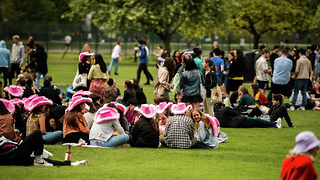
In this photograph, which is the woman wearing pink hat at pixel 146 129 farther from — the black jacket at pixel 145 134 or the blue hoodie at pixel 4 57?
the blue hoodie at pixel 4 57

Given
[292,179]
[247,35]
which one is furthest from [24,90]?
[247,35]

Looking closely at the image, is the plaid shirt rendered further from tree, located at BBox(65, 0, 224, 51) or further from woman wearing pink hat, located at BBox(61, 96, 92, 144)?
tree, located at BBox(65, 0, 224, 51)

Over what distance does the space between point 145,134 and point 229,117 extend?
3.69 metres

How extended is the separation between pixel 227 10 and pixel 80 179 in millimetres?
30778

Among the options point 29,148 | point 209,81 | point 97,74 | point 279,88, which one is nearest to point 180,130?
point 29,148

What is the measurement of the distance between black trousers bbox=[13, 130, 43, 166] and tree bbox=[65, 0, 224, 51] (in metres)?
25.9

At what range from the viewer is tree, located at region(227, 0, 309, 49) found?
36344mm

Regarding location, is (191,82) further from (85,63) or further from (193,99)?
(85,63)

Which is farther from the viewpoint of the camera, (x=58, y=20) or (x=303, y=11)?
(x=58, y=20)

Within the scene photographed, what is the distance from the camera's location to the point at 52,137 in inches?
329

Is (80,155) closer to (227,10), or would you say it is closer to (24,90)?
(24,90)

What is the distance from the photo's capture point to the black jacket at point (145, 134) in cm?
836

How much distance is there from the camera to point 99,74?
11664 mm

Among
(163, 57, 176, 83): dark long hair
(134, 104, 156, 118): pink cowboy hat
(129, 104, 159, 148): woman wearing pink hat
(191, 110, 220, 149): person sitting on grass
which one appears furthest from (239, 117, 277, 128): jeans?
(134, 104, 156, 118): pink cowboy hat
